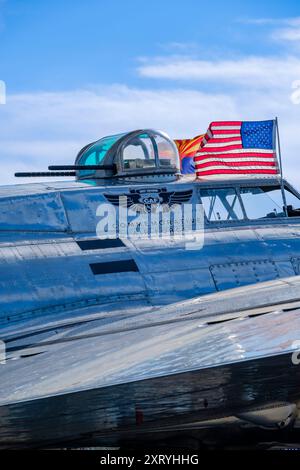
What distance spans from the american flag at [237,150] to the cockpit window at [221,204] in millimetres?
360

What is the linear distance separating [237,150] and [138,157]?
140 centimetres

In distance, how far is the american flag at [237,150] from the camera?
11.0m

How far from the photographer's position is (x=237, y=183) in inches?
428

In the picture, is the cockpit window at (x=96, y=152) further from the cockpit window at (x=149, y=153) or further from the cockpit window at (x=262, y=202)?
the cockpit window at (x=262, y=202)

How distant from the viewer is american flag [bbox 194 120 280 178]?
11.0m

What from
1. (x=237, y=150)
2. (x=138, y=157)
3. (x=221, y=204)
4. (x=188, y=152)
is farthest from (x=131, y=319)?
(x=188, y=152)

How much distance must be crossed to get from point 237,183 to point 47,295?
3297mm

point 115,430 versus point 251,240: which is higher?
point 251,240

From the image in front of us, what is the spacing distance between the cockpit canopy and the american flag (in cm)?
43

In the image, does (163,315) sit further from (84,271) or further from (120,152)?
(120,152)

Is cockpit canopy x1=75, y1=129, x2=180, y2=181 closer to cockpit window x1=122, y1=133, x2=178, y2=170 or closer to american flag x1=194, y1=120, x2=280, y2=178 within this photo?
cockpit window x1=122, y1=133, x2=178, y2=170

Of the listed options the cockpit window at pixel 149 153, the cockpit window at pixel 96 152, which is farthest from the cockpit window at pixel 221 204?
the cockpit window at pixel 96 152

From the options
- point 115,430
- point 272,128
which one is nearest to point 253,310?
point 115,430

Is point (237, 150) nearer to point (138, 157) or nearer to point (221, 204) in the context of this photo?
point (221, 204)
